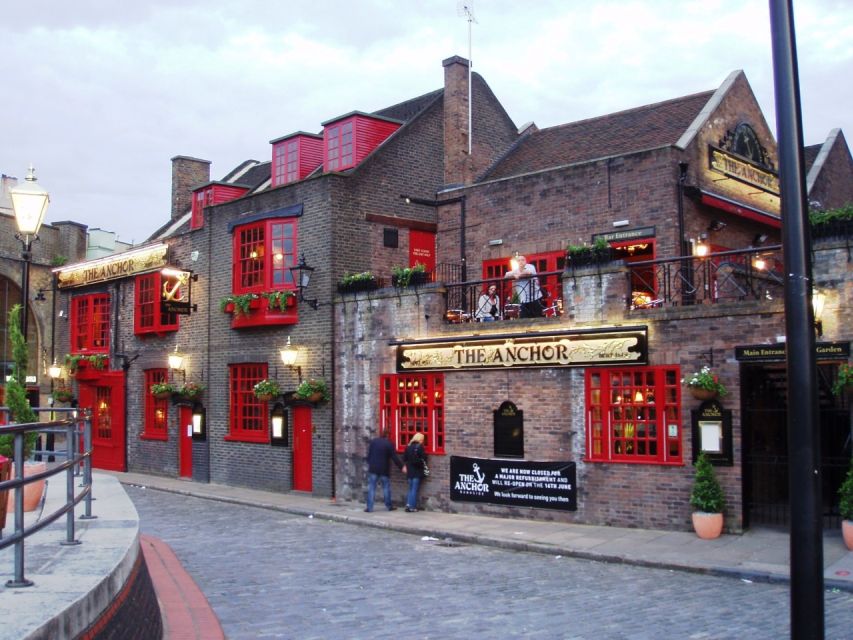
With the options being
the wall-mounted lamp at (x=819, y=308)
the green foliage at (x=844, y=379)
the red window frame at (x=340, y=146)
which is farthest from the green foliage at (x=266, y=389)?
the green foliage at (x=844, y=379)

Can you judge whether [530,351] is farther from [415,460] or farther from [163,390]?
[163,390]

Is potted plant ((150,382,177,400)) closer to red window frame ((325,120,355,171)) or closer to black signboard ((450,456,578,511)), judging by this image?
red window frame ((325,120,355,171))

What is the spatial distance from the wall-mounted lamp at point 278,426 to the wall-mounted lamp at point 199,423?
3.36 metres

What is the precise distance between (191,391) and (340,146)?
797cm

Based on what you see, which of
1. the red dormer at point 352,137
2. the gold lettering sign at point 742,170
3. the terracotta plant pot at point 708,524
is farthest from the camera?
the red dormer at point 352,137

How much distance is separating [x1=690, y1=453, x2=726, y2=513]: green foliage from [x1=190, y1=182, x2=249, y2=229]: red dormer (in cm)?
1659

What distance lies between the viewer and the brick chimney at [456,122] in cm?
2356

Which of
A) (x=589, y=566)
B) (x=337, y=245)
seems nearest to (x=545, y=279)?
(x=337, y=245)

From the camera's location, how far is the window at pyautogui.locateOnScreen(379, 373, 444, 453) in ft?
59.1

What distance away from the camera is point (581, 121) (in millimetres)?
24094

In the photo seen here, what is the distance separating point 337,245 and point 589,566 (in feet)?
36.0

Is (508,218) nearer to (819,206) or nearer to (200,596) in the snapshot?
(819,206)

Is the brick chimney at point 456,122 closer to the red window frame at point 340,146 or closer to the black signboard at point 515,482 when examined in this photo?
the red window frame at point 340,146

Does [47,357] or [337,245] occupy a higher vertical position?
[337,245]
